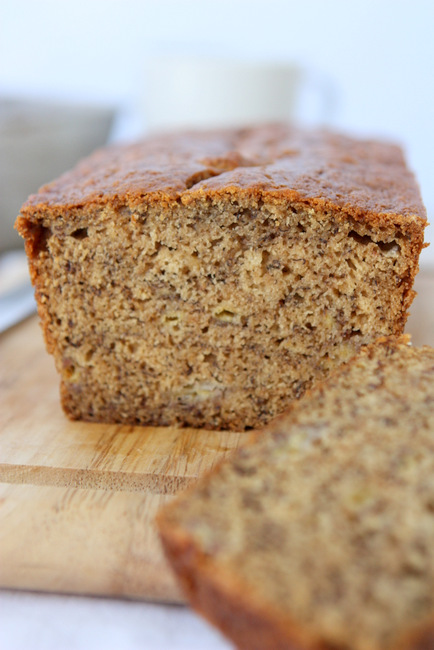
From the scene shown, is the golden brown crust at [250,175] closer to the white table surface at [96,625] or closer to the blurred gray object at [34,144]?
the white table surface at [96,625]

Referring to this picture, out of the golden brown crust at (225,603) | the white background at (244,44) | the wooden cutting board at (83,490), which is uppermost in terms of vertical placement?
the white background at (244,44)

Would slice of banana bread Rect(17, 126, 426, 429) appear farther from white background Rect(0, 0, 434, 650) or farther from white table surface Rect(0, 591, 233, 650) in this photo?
white background Rect(0, 0, 434, 650)

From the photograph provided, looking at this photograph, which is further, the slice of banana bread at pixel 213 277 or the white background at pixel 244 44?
the white background at pixel 244 44

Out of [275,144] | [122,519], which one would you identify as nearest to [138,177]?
[275,144]

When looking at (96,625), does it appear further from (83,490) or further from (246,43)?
(246,43)

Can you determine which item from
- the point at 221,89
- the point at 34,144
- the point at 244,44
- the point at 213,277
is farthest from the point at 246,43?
the point at 213,277

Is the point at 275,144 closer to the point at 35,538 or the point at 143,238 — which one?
the point at 143,238

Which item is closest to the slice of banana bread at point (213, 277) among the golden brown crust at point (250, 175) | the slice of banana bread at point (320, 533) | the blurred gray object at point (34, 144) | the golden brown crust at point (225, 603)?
the golden brown crust at point (250, 175)

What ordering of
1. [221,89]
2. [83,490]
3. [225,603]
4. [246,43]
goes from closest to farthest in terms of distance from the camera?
[225,603], [83,490], [221,89], [246,43]
